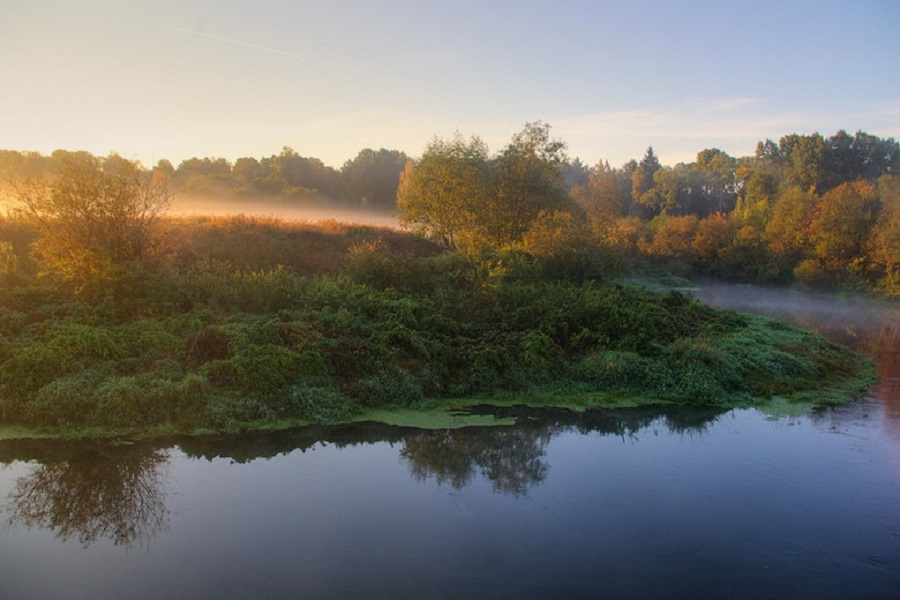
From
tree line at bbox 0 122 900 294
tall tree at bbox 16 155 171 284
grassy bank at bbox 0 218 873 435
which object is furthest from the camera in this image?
tree line at bbox 0 122 900 294

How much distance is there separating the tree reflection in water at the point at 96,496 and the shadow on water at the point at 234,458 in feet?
0.04

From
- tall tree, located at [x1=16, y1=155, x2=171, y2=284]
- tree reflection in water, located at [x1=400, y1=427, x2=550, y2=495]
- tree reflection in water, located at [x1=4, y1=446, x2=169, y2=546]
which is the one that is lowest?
tree reflection in water, located at [x1=400, y1=427, x2=550, y2=495]

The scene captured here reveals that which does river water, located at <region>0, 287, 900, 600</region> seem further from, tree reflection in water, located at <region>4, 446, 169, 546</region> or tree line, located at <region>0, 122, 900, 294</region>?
tree line, located at <region>0, 122, 900, 294</region>

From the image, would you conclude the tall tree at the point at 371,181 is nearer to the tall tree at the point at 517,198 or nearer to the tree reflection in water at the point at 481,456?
the tall tree at the point at 517,198

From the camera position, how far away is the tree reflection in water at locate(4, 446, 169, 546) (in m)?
7.74

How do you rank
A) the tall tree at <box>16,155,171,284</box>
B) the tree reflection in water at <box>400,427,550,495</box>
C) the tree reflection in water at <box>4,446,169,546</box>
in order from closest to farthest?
the tree reflection in water at <box>4,446,169,546</box> < the tree reflection in water at <box>400,427,550,495</box> < the tall tree at <box>16,155,171,284</box>

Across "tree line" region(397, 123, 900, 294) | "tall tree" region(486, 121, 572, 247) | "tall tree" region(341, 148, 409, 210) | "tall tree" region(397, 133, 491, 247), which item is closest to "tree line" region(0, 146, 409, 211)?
"tall tree" region(341, 148, 409, 210)

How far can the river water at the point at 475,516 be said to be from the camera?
6699 mm

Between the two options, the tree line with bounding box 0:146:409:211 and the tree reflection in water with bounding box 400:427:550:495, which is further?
the tree line with bounding box 0:146:409:211

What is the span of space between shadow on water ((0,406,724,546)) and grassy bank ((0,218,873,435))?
1.78 ft

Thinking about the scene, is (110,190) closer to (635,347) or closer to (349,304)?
(349,304)

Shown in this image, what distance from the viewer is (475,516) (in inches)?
324

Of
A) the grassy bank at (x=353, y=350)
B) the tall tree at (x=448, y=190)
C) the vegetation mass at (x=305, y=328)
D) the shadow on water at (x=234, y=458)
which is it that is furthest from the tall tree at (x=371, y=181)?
the shadow on water at (x=234, y=458)

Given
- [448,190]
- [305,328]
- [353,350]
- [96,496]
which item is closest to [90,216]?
[305,328]
